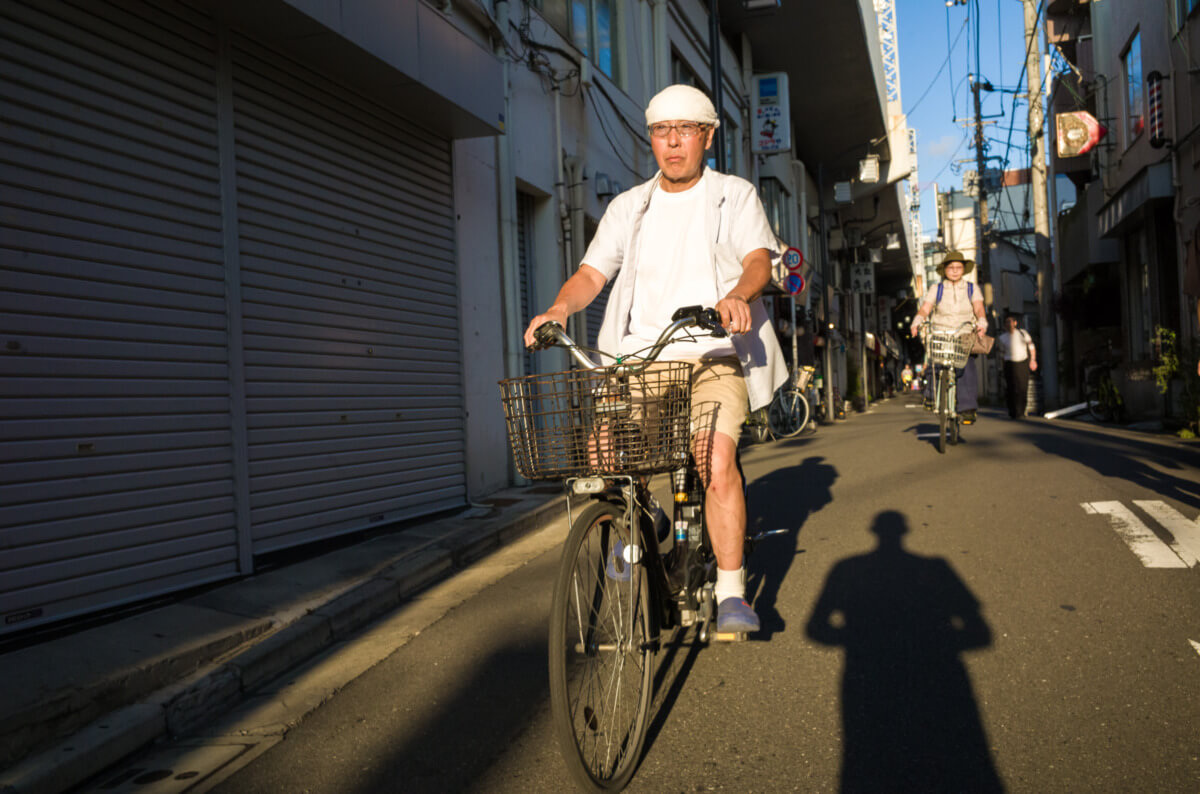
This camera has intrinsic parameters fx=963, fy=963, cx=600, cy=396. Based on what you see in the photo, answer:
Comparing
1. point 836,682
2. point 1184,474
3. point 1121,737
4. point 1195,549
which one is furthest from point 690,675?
point 1184,474

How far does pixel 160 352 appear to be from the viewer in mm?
5238

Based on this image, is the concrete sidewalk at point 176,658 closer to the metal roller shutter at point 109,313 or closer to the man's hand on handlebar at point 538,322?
the metal roller shutter at point 109,313

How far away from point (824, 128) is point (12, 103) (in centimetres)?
2996

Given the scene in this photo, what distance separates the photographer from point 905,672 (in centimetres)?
344

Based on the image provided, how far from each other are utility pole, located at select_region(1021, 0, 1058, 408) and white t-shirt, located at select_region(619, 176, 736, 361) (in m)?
21.8

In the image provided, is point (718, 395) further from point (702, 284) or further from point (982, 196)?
point (982, 196)

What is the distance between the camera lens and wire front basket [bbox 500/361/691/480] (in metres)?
2.64

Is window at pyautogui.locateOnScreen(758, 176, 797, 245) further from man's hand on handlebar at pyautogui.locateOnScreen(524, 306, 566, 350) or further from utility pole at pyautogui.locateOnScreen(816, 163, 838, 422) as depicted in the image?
man's hand on handlebar at pyautogui.locateOnScreen(524, 306, 566, 350)

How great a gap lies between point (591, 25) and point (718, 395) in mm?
11285

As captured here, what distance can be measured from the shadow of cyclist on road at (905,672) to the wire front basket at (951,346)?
5.12 m

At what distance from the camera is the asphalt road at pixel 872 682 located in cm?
271

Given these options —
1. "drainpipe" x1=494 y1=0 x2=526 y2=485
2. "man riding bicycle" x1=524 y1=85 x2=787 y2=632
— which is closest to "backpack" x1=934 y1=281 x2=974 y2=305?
"drainpipe" x1=494 y1=0 x2=526 y2=485

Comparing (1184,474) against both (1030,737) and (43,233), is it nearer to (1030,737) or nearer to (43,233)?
(1030,737)

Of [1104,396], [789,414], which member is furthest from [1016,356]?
[789,414]
